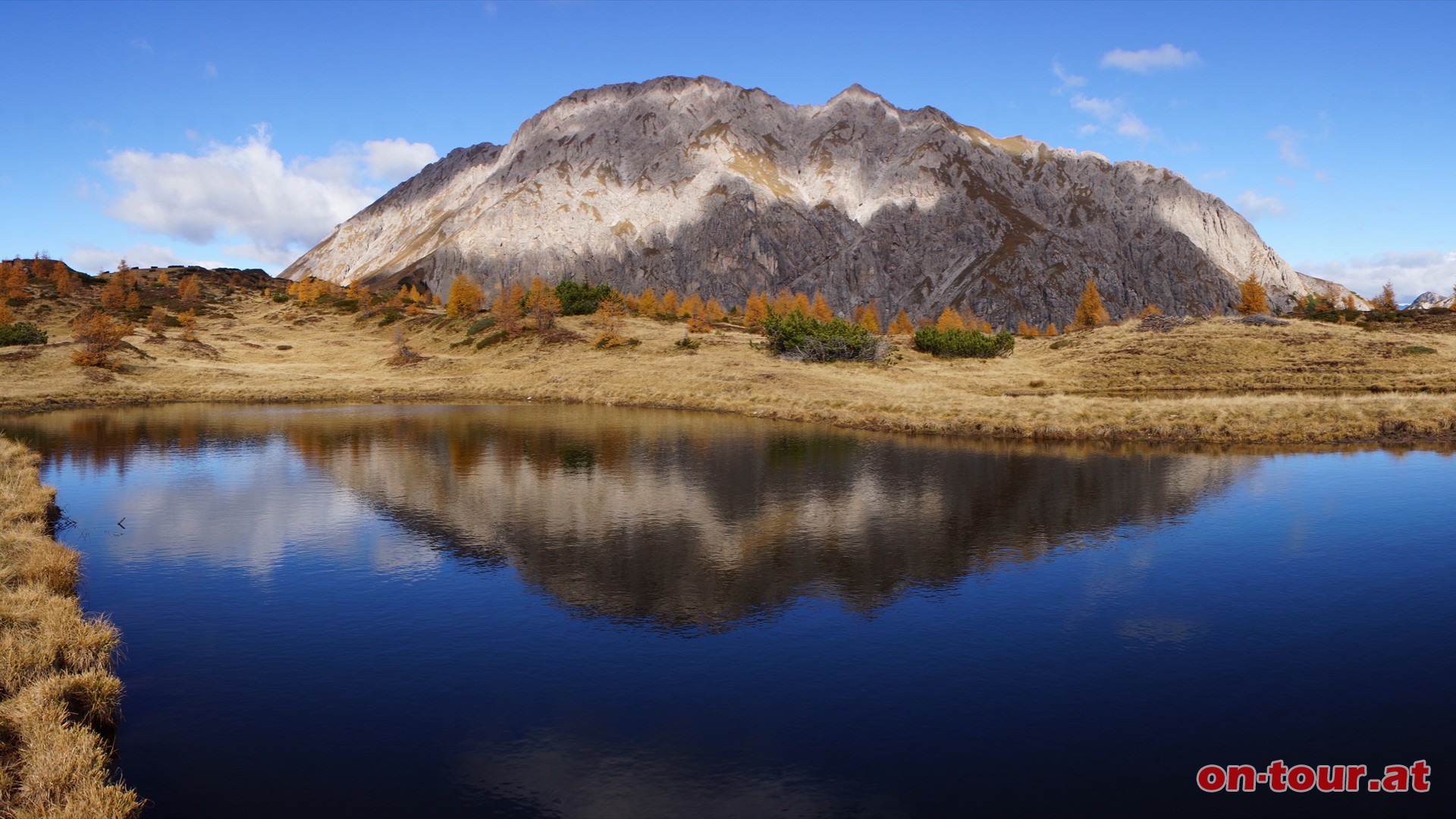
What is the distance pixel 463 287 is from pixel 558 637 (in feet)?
415

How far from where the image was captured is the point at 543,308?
108812 millimetres

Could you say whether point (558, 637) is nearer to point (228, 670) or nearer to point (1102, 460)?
point (228, 670)

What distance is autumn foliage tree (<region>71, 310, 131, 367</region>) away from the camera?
81.9 meters

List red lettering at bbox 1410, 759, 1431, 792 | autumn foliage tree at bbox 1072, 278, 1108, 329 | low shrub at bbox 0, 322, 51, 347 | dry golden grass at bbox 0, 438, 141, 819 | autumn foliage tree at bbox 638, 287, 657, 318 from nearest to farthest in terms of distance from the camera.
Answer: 1. dry golden grass at bbox 0, 438, 141, 819
2. red lettering at bbox 1410, 759, 1431, 792
3. low shrub at bbox 0, 322, 51, 347
4. autumn foliage tree at bbox 638, 287, 657, 318
5. autumn foliage tree at bbox 1072, 278, 1108, 329

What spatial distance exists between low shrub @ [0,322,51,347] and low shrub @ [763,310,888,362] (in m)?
79.6

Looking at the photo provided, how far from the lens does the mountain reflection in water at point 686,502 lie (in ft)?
70.1

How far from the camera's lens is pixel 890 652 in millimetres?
16203

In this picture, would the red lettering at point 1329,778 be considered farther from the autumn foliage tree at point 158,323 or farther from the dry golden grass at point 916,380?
the autumn foliage tree at point 158,323

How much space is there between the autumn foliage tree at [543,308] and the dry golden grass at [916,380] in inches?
108

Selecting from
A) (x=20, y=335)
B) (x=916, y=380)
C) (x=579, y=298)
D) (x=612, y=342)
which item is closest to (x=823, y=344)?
(x=916, y=380)

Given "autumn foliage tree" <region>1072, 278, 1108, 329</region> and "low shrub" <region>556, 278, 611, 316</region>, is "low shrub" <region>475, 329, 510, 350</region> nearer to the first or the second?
"low shrub" <region>556, 278, 611, 316</region>


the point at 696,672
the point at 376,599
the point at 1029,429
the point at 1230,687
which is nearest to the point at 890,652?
the point at 696,672

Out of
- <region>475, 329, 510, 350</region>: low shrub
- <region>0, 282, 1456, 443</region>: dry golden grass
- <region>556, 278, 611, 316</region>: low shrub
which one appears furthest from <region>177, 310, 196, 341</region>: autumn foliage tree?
<region>556, 278, 611, 316</region>: low shrub

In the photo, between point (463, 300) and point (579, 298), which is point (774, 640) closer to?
point (579, 298)
